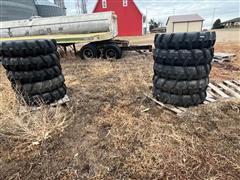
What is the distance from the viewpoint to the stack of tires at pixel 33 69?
288 cm

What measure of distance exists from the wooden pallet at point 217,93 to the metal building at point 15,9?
29.0 metres

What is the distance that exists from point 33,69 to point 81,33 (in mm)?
5900

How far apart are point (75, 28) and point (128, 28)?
15724 mm

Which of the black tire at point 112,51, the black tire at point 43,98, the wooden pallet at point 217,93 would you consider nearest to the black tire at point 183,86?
the wooden pallet at point 217,93

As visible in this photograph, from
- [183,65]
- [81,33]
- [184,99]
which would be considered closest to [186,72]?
[183,65]

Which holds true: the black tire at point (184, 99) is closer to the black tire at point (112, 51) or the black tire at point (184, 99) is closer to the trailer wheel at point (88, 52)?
the black tire at point (112, 51)

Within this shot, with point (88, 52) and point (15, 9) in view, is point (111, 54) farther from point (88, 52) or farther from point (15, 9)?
point (15, 9)

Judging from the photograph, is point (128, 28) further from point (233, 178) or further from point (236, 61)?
point (233, 178)

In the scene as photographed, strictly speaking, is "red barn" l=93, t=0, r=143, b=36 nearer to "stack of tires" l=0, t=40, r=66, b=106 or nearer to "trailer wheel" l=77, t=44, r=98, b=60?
"trailer wheel" l=77, t=44, r=98, b=60

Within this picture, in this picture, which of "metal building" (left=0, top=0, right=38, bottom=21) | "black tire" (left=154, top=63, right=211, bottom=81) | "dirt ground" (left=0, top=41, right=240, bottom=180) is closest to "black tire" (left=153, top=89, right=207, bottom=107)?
"dirt ground" (left=0, top=41, right=240, bottom=180)

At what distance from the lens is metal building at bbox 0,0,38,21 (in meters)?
24.7

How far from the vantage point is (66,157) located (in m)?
2.12

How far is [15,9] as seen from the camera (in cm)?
2720

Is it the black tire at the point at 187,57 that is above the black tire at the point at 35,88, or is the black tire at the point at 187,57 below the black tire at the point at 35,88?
above
